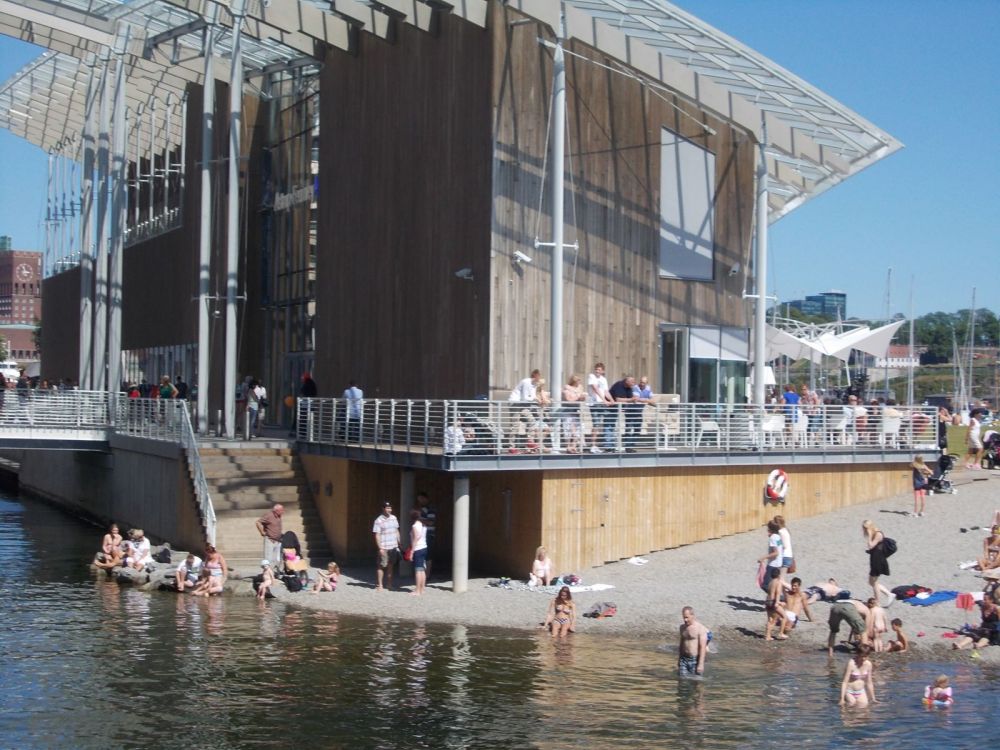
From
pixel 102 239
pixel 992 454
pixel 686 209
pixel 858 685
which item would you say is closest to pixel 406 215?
pixel 686 209

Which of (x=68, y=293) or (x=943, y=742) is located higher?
(x=68, y=293)

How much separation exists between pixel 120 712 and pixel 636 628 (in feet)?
29.5

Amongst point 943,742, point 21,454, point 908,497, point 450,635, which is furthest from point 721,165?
point 21,454

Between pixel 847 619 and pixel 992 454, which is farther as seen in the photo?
pixel 992 454

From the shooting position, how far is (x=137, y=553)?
29.8 m

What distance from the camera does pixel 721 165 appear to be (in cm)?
3450

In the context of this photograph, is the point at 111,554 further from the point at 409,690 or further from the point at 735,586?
the point at 735,586

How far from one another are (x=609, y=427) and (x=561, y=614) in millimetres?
5252

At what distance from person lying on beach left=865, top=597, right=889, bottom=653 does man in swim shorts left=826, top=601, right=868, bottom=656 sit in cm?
13

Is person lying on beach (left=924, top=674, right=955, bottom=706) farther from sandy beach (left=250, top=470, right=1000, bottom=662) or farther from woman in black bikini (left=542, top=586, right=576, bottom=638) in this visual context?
woman in black bikini (left=542, top=586, right=576, bottom=638)

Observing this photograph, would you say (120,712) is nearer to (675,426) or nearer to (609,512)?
(609,512)

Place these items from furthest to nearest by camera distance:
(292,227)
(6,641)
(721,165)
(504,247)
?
(292,227)
(721,165)
(504,247)
(6,641)

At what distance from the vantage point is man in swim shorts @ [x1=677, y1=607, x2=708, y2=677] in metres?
19.8

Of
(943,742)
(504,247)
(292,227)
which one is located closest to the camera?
(943,742)
